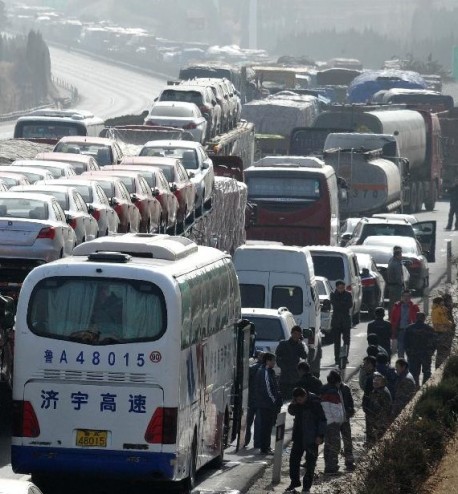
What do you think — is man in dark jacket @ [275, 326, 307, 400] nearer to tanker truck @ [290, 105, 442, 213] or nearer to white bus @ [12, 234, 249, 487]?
white bus @ [12, 234, 249, 487]

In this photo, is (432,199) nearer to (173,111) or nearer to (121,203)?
(173,111)

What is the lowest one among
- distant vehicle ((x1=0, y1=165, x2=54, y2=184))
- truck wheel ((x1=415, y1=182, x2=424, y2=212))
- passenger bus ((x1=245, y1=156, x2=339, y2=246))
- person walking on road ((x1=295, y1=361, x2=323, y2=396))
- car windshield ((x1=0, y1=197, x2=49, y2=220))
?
truck wheel ((x1=415, y1=182, x2=424, y2=212))

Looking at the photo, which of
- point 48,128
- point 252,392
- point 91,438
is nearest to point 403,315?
point 252,392

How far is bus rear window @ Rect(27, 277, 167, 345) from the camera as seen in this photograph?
16.8m

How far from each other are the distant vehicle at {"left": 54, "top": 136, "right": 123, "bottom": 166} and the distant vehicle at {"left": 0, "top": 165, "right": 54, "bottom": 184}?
674 centimetres

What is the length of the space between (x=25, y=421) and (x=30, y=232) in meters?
6.38

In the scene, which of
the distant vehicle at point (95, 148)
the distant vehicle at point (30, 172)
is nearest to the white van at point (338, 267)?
the distant vehicle at point (95, 148)

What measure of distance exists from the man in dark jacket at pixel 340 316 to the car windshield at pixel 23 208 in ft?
23.2

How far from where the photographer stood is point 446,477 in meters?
17.0

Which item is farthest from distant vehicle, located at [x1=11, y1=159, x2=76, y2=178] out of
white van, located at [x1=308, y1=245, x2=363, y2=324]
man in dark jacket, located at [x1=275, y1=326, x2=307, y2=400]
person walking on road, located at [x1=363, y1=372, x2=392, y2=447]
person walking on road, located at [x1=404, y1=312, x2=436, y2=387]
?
person walking on road, located at [x1=363, y1=372, x2=392, y2=447]

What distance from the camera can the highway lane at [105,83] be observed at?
4385 inches

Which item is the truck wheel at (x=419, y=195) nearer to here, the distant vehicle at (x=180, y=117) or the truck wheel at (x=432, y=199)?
the truck wheel at (x=432, y=199)

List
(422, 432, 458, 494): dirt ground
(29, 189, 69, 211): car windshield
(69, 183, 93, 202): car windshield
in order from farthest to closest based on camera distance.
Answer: (69, 183, 93, 202): car windshield < (29, 189, 69, 211): car windshield < (422, 432, 458, 494): dirt ground

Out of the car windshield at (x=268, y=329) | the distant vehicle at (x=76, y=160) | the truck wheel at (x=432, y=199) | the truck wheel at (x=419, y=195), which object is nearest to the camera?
the car windshield at (x=268, y=329)
